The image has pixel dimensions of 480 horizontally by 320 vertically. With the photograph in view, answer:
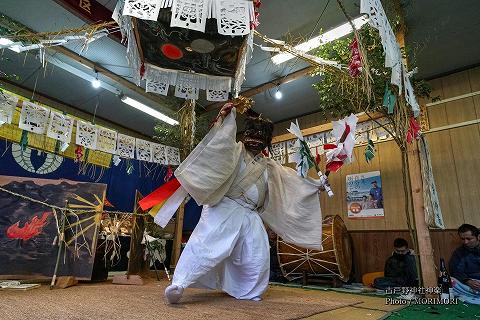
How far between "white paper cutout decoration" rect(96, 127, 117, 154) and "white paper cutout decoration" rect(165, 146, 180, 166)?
1.02m

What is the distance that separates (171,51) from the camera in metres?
3.36

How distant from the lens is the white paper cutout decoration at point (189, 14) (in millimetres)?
2482

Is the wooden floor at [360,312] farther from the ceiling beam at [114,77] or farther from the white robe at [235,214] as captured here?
the ceiling beam at [114,77]

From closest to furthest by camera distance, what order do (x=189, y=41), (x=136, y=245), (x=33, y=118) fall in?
(x=189, y=41)
(x=33, y=118)
(x=136, y=245)

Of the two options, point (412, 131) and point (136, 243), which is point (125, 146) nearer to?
point (136, 243)

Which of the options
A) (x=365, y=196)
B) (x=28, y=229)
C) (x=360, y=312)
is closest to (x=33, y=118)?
(x=28, y=229)

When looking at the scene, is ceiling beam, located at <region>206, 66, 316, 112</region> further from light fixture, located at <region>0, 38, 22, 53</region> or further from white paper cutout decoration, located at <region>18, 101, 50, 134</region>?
light fixture, located at <region>0, 38, 22, 53</region>

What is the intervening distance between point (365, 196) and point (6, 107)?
19.0 feet

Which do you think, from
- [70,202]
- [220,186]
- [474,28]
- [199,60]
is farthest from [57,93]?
[474,28]

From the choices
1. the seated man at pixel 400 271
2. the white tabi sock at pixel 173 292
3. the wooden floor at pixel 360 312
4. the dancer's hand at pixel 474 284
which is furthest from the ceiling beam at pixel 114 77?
the dancer's hand at pixel 474 284

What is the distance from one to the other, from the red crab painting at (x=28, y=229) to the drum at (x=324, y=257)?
3276 mm

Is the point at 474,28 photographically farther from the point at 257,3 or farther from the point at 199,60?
the point at 199,60

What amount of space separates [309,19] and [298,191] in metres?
2.93

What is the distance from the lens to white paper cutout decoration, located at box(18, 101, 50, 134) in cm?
345
